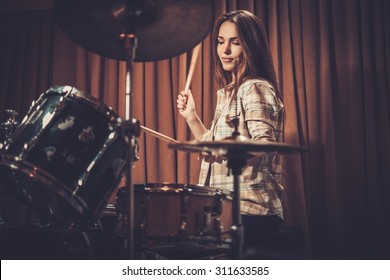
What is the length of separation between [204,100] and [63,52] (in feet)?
3.49

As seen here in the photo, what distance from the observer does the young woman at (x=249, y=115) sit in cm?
195

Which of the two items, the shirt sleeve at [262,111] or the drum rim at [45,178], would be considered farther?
the shirt sleeve at [262,111]

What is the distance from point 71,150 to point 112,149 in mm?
146

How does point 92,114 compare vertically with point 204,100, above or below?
below

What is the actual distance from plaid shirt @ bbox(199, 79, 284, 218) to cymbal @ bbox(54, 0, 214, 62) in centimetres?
47

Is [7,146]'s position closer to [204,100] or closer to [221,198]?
[221,198]

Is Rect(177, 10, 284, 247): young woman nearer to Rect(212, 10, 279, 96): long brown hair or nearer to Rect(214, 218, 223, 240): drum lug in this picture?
Rect(212, 10, 279, 96): long brown hair

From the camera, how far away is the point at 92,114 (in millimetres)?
1626

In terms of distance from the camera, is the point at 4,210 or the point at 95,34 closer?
the point at 95,34

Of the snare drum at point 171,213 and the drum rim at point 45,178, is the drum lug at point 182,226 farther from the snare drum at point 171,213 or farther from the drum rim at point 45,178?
the drum rim at point 45,178

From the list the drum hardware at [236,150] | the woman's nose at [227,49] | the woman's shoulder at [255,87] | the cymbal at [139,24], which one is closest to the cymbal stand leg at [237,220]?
the drum hardware at [236,150]
